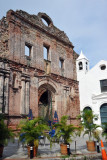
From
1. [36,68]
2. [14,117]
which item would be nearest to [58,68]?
[36,68]

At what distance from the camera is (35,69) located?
15.6 meters

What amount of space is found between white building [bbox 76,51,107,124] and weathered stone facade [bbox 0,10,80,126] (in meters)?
1.50

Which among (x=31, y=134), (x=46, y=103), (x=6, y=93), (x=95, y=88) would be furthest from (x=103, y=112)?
(x=31, y=134)

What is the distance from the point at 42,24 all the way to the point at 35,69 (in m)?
5.33

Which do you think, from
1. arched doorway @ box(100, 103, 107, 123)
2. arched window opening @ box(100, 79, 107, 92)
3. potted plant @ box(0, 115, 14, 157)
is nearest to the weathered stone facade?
arched doorway @ box(100, 103, 107, 123)

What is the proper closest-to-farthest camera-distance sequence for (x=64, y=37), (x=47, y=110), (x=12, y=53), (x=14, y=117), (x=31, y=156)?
(x=31, y=156)
(x=14, y=117)
(x=12, y=53)
(x=47, y=110)
(x=64, y=37)

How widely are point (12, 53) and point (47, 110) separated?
628cm

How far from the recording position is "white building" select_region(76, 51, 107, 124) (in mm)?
19328

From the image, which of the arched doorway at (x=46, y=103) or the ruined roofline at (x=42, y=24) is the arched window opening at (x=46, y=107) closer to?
the arched doorway at (x=46, y=103)

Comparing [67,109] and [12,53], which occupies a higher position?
[12,53]

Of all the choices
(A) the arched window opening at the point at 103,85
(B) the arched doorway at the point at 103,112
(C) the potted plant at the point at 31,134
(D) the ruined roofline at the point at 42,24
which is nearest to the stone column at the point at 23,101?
(D) the ruined roofline at the point at 42,24

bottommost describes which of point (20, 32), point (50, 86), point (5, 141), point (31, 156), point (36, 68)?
point (31, 156)

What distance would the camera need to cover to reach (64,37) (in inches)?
802

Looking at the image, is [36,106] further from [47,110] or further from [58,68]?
[58,68]
